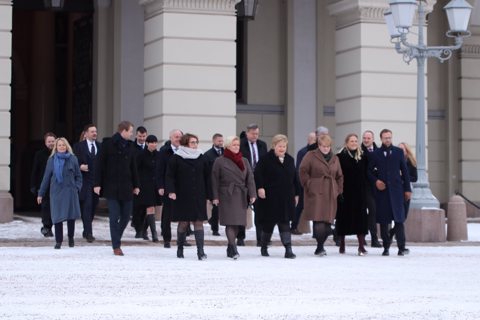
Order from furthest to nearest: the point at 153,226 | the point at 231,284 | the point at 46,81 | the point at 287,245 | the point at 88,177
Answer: the point at 46,81, the point at 88,177, the point at 153,226, the point at 287,245, the point at 231,284

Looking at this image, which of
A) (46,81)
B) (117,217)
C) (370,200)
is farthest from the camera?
(46,81)

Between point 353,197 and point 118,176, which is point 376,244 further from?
point 118,176

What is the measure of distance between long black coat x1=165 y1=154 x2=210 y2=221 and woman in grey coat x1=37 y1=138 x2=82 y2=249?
62.7 inches

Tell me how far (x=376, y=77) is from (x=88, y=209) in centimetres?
748

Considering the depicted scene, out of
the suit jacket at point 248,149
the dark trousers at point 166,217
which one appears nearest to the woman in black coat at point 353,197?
the dark trousers at point 166,217

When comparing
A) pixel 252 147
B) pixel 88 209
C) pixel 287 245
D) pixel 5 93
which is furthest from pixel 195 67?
pixel 287 245

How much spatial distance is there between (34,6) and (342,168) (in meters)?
9.89

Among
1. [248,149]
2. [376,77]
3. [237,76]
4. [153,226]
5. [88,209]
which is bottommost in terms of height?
[153,226]

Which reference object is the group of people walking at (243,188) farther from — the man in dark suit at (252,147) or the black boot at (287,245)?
the man in dark suit at (252,147)

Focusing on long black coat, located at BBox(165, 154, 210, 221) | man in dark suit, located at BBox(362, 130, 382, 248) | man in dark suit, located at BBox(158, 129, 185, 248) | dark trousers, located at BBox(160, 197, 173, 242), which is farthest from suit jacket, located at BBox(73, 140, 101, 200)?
man in dark suit, located at BBox(362, 130, 382, 248)

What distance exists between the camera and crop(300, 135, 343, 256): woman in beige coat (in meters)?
19.8

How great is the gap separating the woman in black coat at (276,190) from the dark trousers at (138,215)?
2594mm

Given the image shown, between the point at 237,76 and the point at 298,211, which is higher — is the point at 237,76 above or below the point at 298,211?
above

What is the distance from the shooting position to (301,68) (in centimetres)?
2947
